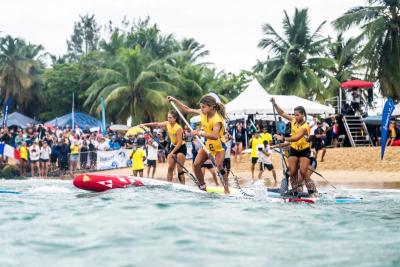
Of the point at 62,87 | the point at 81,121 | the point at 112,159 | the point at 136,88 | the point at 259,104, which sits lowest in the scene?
the point at 112,159

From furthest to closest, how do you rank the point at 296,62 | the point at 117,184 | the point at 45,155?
the point at 296,62
the point at 45,155
the point at 117,184

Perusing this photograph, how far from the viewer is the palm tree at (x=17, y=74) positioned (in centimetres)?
5472

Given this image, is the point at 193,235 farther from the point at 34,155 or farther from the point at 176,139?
the point at 34,155

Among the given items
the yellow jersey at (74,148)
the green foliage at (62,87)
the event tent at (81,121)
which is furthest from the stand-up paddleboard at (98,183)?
the green foliage at (62,87)

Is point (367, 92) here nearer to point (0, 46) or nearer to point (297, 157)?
point (0, 46)

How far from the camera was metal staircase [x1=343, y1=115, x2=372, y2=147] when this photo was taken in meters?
29.5

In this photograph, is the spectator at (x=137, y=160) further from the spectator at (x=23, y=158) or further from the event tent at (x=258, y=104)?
the event tent at (x=258, y=104)

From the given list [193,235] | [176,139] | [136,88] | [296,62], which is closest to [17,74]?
[136,88]

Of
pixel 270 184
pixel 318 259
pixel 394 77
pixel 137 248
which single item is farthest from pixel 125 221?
pixel 394 77

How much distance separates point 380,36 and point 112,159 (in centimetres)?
1445

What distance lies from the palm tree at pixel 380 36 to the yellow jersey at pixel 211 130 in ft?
70.0

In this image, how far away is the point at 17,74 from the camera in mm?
54875

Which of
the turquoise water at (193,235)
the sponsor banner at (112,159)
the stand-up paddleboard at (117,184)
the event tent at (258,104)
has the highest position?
the event tent at (258,104)

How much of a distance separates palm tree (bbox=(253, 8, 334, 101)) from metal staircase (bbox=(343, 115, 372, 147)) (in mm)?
8672
